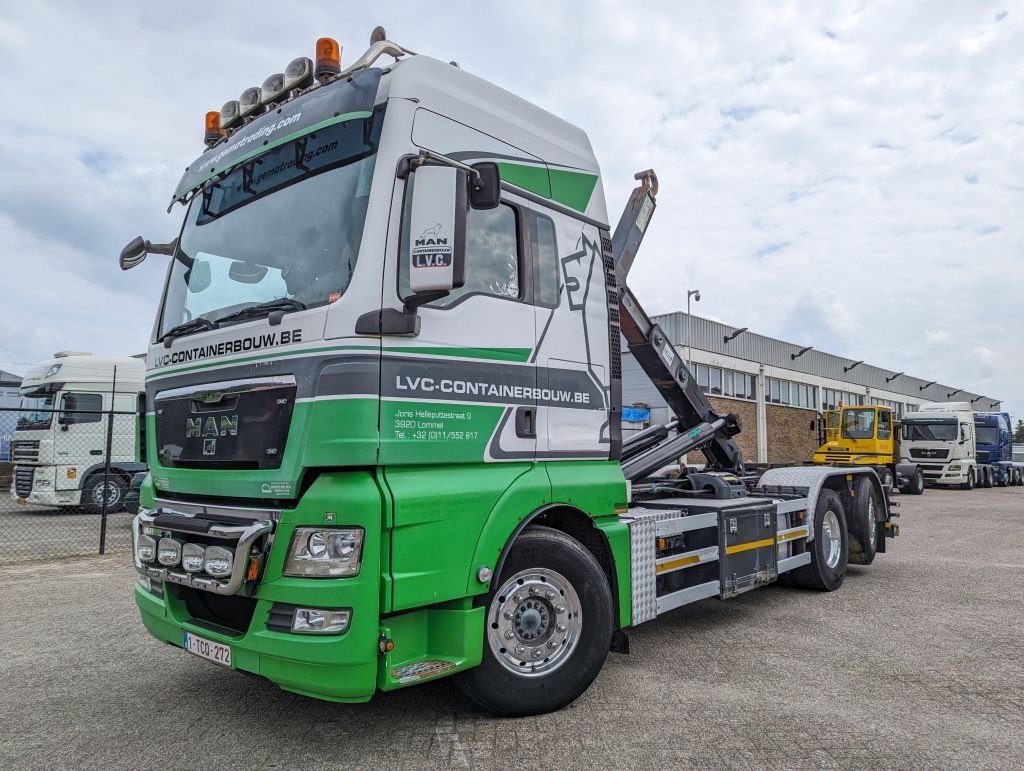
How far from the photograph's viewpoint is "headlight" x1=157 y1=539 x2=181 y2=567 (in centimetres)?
365

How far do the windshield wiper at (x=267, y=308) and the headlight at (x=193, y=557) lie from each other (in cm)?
114

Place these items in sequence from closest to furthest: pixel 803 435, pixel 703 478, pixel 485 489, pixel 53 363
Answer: pixel 485 489
pixel 703 478
pixel 53 363
pixel 803 435

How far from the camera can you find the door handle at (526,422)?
3.92 m

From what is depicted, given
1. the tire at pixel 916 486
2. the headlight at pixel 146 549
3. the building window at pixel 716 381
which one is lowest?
the tire at pixel 916 486

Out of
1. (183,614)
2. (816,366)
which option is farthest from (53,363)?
(816,366)

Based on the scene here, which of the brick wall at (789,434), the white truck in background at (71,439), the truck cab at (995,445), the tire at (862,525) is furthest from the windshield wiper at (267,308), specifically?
the truck cab at (995,445)

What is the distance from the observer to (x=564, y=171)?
4.56m

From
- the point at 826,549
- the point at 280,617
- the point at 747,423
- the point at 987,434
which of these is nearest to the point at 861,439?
the point at 747,423

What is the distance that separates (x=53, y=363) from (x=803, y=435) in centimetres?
3158

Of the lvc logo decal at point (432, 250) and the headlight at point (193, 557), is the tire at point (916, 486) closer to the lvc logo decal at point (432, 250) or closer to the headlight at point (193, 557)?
the lvc logo decal at point (432, 250)

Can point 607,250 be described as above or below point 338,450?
above

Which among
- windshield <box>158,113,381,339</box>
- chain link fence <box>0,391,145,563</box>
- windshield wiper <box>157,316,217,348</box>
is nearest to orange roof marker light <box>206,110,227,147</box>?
windshield <box>158,113,381,339</box>

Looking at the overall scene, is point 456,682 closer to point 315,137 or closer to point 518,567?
→ point 518,567

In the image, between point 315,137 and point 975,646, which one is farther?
point 975,646
